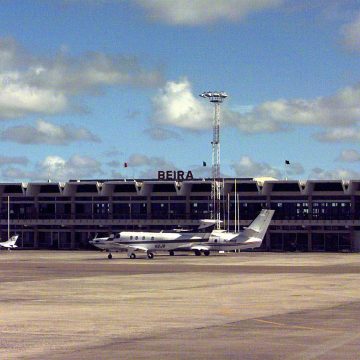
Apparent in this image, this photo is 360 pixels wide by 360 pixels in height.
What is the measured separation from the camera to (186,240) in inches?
5000

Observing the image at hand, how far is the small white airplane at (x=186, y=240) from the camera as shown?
394 ft

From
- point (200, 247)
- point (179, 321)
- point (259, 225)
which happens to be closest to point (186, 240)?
point (200, 247)

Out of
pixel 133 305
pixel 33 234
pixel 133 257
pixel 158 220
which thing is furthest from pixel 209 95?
pixel 133 305

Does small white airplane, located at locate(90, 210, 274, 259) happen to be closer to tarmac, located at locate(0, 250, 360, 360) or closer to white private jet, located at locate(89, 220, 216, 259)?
white private jet, located at locate(89, 220, 216, 259)

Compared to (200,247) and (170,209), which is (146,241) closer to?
(200,247)

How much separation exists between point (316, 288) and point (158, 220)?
12950 centimetres

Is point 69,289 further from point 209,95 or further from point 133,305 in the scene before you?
point 209,95

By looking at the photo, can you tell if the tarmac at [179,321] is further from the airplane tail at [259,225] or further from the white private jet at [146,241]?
the airplane tail at [259,225]

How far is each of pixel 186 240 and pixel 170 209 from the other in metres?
56.3

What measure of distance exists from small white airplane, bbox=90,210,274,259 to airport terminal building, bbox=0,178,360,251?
4182 centimetres

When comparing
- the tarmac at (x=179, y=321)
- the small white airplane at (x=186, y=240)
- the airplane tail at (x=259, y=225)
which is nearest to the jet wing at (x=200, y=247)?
the small white airplane at (x=186, y=240)

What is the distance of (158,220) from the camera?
182m

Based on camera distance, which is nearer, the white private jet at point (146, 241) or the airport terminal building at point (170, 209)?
the white private jet at point (146, 241)

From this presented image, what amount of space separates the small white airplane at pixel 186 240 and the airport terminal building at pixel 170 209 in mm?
41818
